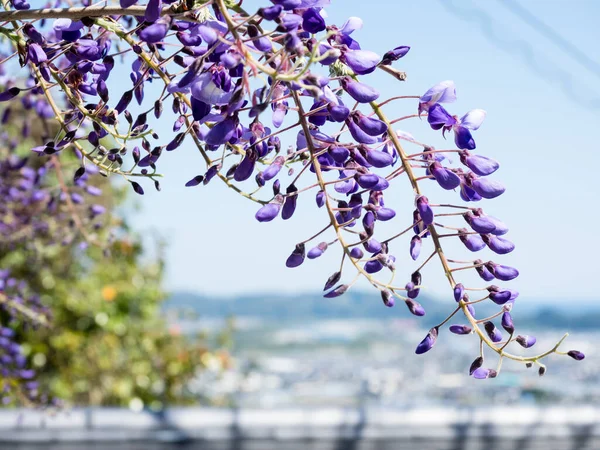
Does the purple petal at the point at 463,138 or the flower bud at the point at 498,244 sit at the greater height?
the purple petal at the point at 463,138

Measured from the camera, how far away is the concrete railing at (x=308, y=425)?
2.73 meters

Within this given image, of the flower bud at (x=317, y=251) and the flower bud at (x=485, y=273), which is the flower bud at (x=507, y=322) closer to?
the flower bud at (x=485, y=273)

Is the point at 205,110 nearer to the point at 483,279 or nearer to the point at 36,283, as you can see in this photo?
the point at 483,279

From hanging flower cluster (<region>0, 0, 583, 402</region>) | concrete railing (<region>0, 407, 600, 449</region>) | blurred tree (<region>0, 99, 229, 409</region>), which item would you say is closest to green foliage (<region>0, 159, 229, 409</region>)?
blurred tree (<region>0, 99, 229, 409</region>)

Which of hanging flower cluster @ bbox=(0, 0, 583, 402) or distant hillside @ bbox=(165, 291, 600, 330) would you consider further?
distant hillside @ bbox=(165, 291, 600, 330)

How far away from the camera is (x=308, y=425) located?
9.52 feet

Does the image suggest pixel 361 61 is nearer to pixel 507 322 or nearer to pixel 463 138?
pixel 463 138

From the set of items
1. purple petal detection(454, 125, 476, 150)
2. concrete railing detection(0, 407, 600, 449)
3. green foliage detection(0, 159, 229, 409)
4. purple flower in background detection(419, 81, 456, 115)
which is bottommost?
concrete railing detection(0, 407, 600, 449)

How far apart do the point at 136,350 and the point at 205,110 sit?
121 inches

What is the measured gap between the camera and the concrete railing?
2729 mm

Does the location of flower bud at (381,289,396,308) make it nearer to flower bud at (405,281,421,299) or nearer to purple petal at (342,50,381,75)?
flower bud at (405,281,421,299)

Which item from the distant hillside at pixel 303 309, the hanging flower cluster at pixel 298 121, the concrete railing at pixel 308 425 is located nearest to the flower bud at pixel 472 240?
the hanging flower cluster at pixel 298 121

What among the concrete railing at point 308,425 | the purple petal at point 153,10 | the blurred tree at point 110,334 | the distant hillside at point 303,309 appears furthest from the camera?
the distant hillside at point 303,309

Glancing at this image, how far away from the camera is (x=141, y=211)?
359cm
